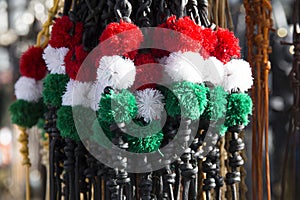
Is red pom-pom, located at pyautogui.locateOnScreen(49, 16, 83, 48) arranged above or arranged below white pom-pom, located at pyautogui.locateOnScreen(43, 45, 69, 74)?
above

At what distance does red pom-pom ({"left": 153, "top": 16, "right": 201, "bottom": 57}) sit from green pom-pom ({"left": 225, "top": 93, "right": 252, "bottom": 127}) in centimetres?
8

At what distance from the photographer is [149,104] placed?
55 cm

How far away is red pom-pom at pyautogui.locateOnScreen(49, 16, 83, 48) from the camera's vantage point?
64 centimetres

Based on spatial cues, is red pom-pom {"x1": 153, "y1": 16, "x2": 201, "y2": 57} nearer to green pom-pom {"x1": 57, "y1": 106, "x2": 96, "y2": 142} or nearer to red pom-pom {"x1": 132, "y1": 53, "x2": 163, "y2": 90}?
red pom-pom {"x1": 132, "y1": 53, "x2": 163, "y2": 90}

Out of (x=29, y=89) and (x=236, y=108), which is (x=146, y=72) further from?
(x=29, y=89)

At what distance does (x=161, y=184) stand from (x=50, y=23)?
1.15 ft

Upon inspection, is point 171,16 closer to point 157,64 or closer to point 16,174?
point 157,64

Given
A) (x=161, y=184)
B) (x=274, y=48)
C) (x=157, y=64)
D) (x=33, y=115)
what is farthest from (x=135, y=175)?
(x=274, y=48)

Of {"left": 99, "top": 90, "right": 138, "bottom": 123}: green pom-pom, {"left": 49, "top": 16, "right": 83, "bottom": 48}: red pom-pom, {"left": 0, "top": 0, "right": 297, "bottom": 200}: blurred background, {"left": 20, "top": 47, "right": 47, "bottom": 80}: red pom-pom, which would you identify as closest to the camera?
{"left": 99, "top": 90, "right": 138, "bottom": 123}: green pom-pom

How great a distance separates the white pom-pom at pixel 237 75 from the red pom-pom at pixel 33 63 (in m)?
0.32

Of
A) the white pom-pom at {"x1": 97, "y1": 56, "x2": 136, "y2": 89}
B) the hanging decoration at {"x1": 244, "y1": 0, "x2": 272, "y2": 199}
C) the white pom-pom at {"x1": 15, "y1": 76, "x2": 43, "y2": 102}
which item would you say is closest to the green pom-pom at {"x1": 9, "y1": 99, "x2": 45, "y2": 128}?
the white pom-pom at {"x1": 15, "y1": 76, "x2": 43, "y2": 102}

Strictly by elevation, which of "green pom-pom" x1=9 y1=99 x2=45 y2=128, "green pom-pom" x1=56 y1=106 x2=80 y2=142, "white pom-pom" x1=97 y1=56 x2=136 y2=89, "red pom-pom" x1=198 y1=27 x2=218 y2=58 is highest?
"red pom-pom" x1=198 y1=27 x2=218 y2=58

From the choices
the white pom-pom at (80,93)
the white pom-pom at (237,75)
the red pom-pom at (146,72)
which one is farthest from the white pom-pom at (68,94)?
the white pom-pom at (237,75)

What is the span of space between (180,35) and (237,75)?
0.33 ft
